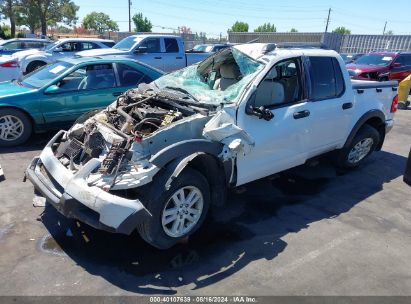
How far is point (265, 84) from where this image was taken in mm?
4199

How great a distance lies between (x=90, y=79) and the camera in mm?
6395

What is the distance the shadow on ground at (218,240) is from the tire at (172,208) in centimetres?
16

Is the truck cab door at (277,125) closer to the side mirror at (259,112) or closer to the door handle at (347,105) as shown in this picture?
the side mirror at (259,112)

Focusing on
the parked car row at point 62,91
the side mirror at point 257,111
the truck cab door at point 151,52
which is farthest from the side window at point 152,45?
the side mirror at point 257,111

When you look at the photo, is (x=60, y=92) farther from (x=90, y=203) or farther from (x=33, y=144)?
(x=90, y=203)

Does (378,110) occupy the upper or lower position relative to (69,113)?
upper

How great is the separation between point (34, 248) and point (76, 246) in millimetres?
375

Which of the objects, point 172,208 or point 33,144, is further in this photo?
point 33,144

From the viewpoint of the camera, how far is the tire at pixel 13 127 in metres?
5.82

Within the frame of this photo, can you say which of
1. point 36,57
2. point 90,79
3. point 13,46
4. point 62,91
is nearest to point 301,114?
point 90,79

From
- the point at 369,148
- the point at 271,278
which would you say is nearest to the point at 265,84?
the point at 271,278

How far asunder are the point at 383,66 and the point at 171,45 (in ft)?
25.1

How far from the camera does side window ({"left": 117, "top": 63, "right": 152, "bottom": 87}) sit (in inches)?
261

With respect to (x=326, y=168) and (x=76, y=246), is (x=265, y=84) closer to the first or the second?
(x=326, y=168)
